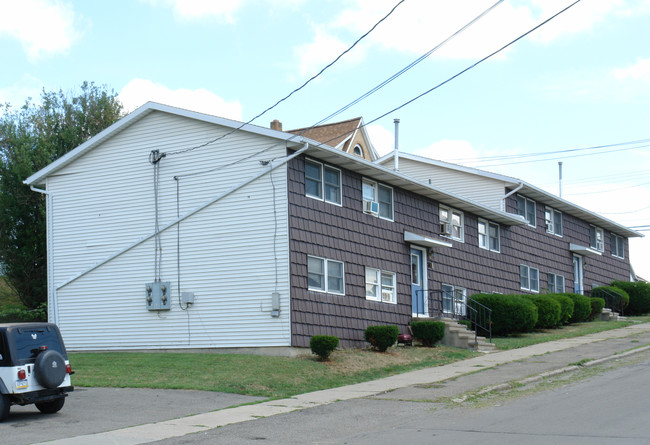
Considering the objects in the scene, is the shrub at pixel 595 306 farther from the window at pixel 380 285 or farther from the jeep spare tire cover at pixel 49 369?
the jeep spare tire cover at pixel 49 369

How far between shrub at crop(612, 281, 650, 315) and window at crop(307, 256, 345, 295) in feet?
A: 71.3

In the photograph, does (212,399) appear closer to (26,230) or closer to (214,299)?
(214,299)

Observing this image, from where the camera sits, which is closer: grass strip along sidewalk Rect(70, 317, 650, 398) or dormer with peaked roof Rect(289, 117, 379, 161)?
grass strip along sidewalk Rect(70, 317, 650, 398)

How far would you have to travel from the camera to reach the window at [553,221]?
35034 millimetres

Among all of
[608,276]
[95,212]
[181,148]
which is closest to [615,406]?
[181,148]

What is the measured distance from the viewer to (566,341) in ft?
79.7

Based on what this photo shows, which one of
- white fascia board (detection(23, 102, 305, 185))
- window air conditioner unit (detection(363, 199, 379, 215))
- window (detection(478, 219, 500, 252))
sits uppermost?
white fascia board (detection(23, 102, 305, 185))

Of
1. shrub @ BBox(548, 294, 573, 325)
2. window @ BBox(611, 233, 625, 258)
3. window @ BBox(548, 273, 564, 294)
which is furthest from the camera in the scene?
window @ BBox(611, 233, 625, 258)

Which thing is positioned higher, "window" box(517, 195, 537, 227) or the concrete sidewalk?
"window" box(517, 195, 537, 227)

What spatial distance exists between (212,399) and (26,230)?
68.4ft

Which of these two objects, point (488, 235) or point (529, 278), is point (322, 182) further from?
point (529, 278)

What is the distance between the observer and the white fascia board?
20.5 metres

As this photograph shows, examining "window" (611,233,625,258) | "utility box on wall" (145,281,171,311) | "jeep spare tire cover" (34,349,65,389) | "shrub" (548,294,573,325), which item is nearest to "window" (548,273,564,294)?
"shrub" (548,294,573,325)

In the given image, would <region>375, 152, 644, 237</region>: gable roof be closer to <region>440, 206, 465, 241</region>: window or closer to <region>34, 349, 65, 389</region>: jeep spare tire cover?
<region>440, 206, 465, 241</region>: window
